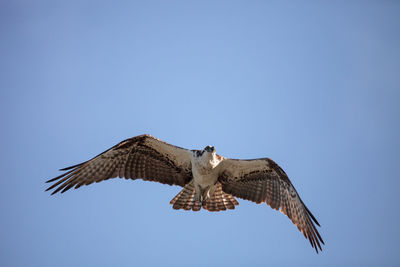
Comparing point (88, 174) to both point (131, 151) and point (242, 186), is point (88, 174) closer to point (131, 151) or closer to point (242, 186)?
point (131, 151)

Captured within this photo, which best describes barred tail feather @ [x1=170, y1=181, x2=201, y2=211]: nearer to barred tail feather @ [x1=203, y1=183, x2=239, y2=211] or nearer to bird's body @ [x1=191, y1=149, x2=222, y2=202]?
bird's body @ [x1=191, y1=149, x2=222, y2=202]

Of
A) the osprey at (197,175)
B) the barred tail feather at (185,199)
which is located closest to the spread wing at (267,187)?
the osprey at (197,175)

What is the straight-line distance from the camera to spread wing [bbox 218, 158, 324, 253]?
11.0 metres

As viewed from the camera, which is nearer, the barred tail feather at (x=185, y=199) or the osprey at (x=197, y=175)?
the osprey at (x=197, y=175)

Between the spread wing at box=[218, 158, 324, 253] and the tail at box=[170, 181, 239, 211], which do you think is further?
the tail at box=[170, 181, 239, 211]

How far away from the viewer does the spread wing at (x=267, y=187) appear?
11023 mm

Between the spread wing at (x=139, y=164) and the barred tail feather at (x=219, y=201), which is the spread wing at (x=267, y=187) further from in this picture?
the spread wing at (x=139, y=164)

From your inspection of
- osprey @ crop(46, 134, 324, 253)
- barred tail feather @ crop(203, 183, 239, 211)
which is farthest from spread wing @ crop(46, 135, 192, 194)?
barred tail feather @ crop(203, 183, 239, 211)

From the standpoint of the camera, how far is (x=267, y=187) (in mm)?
11422

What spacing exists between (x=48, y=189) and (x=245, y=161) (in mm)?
4321

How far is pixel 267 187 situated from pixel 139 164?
301 cm

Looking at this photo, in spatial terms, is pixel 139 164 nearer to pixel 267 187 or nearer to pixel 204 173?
pixel 204 173

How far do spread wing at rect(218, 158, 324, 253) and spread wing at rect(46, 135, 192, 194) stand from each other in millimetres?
987

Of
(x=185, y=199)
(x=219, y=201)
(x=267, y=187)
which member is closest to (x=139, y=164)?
(x=185, y=199)
